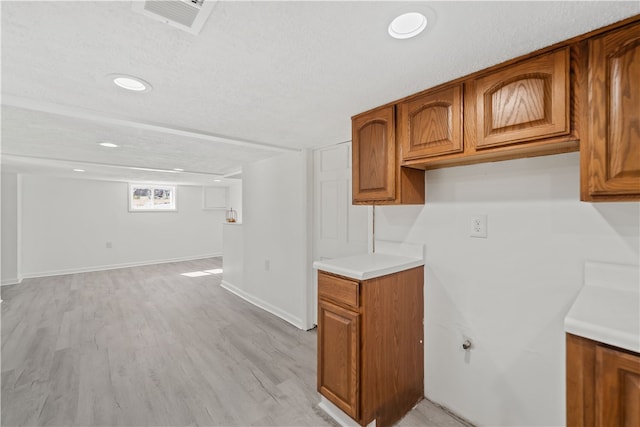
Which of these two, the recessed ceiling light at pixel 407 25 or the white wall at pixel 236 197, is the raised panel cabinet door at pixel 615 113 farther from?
the white wall at pixel 236 197

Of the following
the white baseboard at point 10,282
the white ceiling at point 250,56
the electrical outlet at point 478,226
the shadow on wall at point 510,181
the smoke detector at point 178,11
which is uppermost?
the white ceiling at point 250,56

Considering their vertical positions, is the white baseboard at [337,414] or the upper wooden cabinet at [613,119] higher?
the upper wooden cabinet at [613,119]

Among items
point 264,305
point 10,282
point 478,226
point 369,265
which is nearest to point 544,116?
point 478,226

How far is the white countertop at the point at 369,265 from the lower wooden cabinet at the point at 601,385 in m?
0.86

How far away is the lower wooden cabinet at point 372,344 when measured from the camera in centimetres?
160

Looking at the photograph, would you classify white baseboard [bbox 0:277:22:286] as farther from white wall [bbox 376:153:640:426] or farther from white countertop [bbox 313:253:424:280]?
white wall [bbox 376:153:640:426]

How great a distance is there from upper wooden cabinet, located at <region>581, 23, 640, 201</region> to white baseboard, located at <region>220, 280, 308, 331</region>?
279cm

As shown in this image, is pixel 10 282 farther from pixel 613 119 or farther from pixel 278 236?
pixel 613 119

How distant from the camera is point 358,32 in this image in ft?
3.59

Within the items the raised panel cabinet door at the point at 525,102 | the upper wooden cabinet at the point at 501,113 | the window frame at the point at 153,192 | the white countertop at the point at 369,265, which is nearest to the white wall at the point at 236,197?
the window frame at the point at 153,192

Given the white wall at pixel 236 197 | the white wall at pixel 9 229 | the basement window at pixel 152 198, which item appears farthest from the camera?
the white wall at pixel 236 197

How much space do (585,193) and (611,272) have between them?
452 millimetres

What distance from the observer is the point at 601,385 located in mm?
905

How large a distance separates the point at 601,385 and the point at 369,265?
107 centimetres
